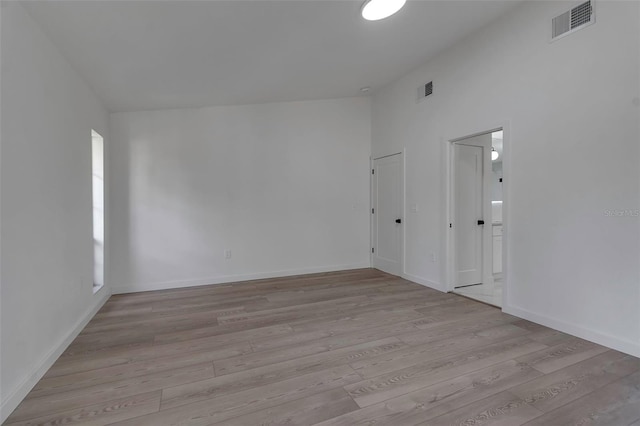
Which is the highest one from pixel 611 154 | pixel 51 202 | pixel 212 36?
pixel 212 36

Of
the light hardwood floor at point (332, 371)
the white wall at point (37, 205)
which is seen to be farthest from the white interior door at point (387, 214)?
the white wall at point (37, 205)

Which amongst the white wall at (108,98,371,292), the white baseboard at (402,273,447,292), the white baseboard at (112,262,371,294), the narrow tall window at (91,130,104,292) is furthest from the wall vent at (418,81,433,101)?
the narrow tall window at (91,130,104,292)

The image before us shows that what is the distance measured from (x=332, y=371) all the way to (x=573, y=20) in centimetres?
352

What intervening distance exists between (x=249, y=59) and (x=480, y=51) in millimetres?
2594

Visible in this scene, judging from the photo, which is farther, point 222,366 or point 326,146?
point 326,146

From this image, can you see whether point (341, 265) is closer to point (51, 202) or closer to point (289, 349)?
point (289, 349)

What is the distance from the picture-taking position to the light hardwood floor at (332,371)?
173cm

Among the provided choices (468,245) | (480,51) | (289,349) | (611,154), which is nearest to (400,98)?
(480,51)

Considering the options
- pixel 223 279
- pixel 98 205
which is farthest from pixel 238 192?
pixel 98 205

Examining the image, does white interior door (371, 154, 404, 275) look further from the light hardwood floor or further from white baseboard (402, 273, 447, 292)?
the light hardwood floor

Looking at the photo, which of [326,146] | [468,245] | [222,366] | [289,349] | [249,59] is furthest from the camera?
[326,146]

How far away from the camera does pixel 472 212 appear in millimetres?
4348

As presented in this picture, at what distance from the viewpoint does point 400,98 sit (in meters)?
4.71

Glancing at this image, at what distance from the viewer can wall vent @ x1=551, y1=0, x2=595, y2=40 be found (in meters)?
2.49
